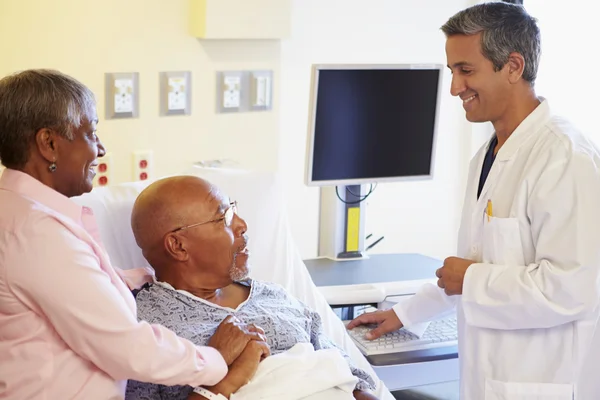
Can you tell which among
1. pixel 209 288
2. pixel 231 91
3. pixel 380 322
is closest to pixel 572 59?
pixel 231 91

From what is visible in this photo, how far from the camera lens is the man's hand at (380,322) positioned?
237 cm

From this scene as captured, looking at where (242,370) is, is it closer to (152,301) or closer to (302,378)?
(302,378)

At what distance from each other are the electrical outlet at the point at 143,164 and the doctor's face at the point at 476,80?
1.06m

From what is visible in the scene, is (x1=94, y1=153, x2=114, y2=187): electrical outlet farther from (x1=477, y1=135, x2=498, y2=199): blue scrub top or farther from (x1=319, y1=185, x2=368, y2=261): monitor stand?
(x1=477, y1=135, x2=498, y2=199): blue scrub top

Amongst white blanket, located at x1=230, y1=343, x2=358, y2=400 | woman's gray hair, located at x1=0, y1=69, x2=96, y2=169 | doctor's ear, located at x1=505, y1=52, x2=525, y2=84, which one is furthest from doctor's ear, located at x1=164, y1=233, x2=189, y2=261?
doctor's ear, located at x1=505, y1=52, x2=525, y2=84

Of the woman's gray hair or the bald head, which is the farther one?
the bald head

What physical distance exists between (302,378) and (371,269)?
3.45 feet

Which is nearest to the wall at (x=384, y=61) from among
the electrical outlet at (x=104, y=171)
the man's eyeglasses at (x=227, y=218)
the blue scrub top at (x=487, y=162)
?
the electrical outlet at (x=104, y=171)

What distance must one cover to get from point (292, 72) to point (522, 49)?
150 centimetres

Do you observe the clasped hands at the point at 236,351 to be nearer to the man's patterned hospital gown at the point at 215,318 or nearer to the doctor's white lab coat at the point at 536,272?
the man's patterned hospital gown at the point at 215,318

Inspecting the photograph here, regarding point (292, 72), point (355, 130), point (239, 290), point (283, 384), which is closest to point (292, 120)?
point (292, 72)

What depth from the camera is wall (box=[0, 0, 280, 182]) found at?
2.43 m

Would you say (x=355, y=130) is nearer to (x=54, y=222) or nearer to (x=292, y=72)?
Result: (x=292, y=72)

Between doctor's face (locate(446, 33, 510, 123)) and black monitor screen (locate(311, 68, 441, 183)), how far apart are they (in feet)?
2.19
